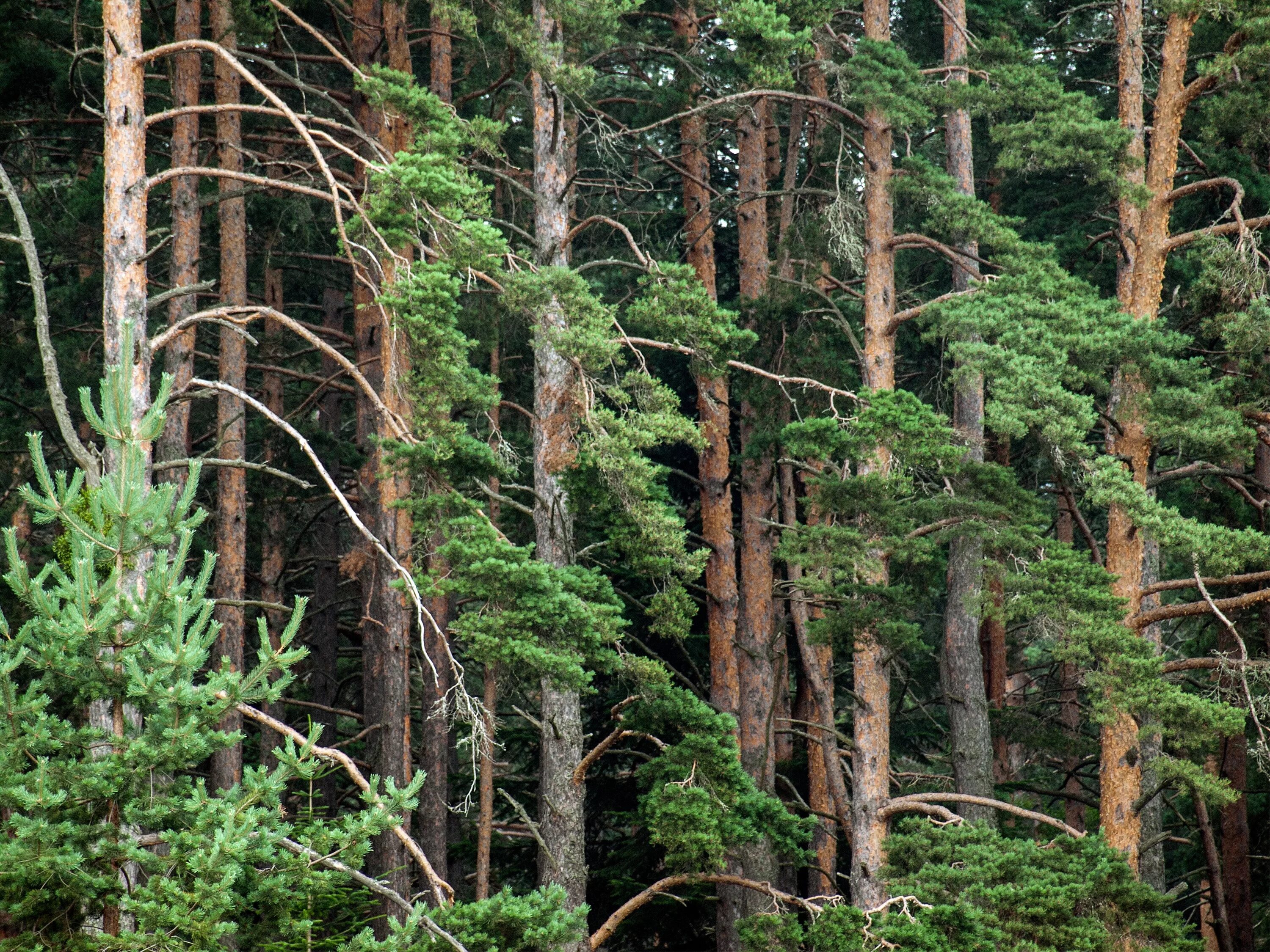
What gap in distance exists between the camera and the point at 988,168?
72.3 ft

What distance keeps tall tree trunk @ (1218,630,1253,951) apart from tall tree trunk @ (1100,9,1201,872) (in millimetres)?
4254

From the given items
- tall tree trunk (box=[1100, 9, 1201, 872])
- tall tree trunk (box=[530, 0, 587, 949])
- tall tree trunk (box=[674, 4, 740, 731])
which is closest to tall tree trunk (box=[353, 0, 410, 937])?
tall tree trunk (box=[530, 0, 587, 949])

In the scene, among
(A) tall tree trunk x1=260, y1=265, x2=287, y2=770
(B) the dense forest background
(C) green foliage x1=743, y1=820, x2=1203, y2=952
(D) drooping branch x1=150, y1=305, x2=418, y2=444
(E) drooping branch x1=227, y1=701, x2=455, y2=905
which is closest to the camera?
(E) drooping branch x1=227, y1=701, x2=455, y2=905

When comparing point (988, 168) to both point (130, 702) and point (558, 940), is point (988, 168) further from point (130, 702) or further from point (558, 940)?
point (130, 702)

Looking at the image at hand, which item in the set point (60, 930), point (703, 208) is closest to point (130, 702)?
point (60, 930)

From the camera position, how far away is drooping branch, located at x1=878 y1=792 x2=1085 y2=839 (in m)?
11.6

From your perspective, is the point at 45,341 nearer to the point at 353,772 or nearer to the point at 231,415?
the point at 353,772

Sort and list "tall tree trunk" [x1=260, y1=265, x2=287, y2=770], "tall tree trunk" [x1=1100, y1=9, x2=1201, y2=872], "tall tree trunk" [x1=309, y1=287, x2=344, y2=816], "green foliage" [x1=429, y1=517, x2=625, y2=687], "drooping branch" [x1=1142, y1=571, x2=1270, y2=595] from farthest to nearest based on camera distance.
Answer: "tall tree trunk" [x1=309, y1=287, x2=344, y2=816]
"tall tree trunk" [x1=260, y1=265, x2=287, y2=770]
"tall tree trunk" [x1=1100, y1=9, x2=1201, y2=872]
"drooping branch" [x1=1142, y1=571, x2=1270, y2=595]
"green foliage" [x1=429, y1=517, x2=625, y2=687]

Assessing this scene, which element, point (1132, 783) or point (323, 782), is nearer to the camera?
point (1132, 783)

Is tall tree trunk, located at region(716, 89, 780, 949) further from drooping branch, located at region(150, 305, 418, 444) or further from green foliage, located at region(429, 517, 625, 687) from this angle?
drooping branch, located at region(150, 305, 418, 444)

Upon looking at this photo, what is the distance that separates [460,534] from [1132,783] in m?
6.20

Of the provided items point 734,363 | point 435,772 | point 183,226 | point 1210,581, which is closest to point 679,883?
point 435,772

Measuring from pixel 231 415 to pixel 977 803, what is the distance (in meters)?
8.98

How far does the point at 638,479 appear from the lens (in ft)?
39.3
